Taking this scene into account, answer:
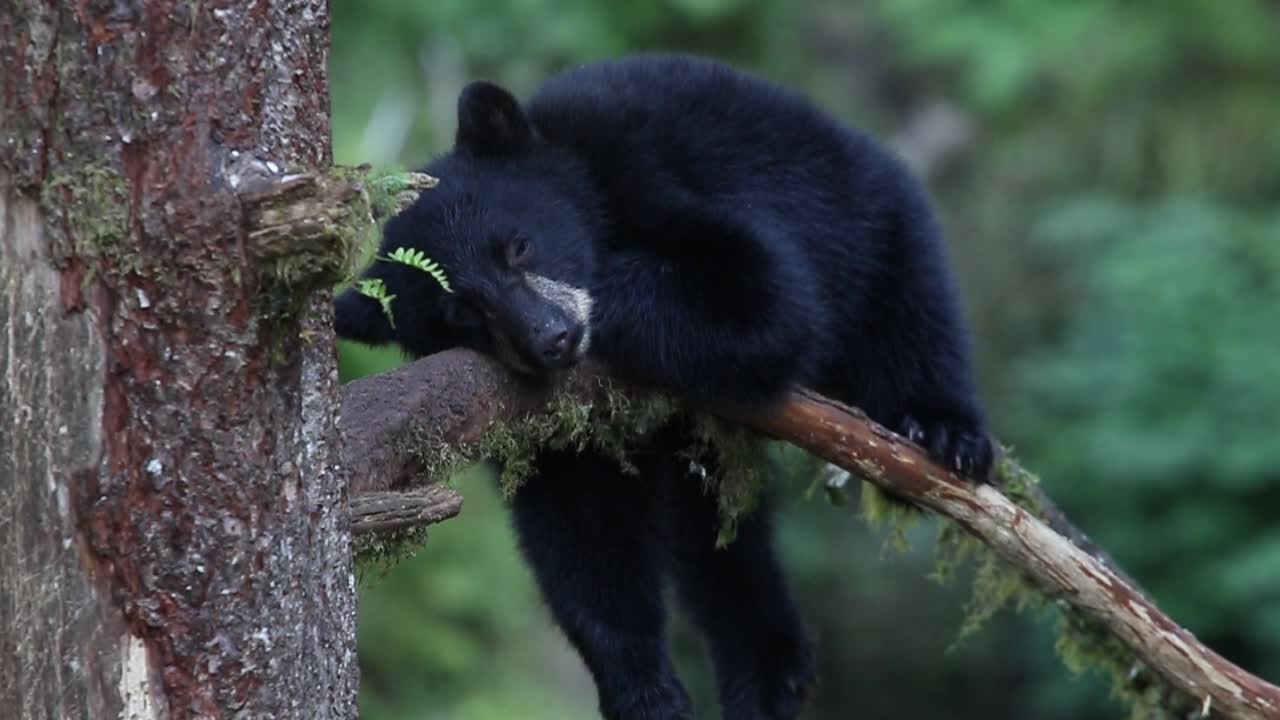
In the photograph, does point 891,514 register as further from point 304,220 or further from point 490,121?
point 304,220

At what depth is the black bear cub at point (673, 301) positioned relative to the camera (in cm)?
399

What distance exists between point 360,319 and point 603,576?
0.93 metres

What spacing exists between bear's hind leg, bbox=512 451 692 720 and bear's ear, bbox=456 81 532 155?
0.86 meters

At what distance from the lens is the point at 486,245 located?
4.05m

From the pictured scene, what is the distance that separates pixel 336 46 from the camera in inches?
409

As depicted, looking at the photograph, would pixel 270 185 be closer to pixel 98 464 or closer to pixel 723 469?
pixel 98 464

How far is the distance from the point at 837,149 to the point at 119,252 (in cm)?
279

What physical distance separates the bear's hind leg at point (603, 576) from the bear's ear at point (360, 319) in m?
0.54

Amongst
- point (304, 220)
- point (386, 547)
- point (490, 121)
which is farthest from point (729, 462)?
point (304, 220)

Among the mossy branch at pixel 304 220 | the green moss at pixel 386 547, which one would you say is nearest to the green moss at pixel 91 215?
the mossy branch at pixel 304 220

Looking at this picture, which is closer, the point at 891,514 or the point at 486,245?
the point at 486,245

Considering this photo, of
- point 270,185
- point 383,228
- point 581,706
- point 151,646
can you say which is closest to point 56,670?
point 151,646

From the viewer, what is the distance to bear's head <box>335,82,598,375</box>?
3.97 metres

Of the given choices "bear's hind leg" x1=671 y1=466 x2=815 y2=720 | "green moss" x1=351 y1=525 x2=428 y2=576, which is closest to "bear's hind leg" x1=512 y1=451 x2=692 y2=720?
"bear's hind leg" x1=671 y1=466 x2=815 y2=720
